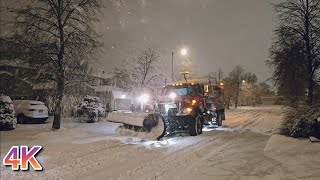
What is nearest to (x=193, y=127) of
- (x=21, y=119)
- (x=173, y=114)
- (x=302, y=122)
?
(x=173, y=114)

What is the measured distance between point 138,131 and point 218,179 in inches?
273

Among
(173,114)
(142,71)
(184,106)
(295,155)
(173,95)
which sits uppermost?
(142,71)

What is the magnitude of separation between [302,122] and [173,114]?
212 inches

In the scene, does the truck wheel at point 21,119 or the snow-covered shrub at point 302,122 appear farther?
the truck wheel at point 21,119

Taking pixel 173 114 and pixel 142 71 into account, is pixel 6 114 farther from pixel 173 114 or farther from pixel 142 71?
pixel 142 71

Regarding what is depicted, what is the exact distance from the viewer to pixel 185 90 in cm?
1455

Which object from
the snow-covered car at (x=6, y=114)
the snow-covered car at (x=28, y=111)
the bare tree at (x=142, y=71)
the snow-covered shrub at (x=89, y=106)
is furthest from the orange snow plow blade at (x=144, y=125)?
the bare tree at (x=142, y=71)

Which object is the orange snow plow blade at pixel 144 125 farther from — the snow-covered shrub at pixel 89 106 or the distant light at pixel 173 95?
the snow-covered shrub at pixel 89 106

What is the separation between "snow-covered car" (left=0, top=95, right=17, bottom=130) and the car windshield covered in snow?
7.96m

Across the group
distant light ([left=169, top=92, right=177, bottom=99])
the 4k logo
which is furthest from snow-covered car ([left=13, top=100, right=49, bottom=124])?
the 4k logo

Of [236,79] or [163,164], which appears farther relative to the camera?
[236,79]

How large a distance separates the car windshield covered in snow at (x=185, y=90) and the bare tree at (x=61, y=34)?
14.1 ft

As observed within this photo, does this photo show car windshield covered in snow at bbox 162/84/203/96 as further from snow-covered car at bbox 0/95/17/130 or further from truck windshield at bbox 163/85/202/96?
snow-covered car at bbox 0/95/17/130

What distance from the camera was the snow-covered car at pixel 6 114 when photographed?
47.9ft
